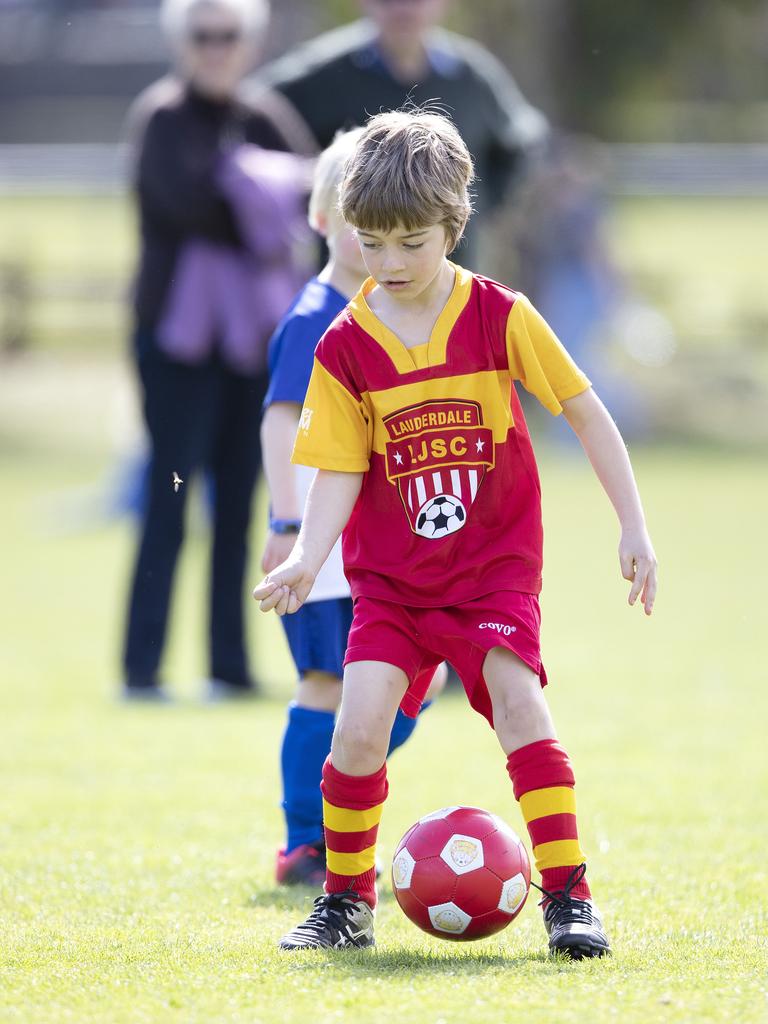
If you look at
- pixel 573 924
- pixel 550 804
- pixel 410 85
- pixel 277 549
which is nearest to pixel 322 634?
pixel 277 549

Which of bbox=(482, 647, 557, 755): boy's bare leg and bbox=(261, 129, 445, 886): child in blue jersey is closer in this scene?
bbox=(482, 647, 557, 755): boy's bare leg

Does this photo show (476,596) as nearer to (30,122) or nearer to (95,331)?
(95,331)

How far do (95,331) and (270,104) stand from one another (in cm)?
1351

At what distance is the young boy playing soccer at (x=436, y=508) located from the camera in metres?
3.36

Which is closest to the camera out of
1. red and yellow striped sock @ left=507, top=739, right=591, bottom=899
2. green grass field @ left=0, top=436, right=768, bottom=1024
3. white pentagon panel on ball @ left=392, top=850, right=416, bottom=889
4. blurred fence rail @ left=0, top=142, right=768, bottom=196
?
green grass field @ left=0, top=436, right=768, bottom=1024

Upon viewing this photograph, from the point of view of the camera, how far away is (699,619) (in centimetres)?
Answer: 878

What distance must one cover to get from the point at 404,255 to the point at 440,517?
21.1 inches

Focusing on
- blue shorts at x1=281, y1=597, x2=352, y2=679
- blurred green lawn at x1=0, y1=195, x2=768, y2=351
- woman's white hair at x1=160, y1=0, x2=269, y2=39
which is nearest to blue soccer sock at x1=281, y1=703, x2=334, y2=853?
blue shorts at x1=281, y1=597, x2=352, y2=679

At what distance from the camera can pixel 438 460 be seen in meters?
3.41

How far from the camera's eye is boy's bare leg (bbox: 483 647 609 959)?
335cm

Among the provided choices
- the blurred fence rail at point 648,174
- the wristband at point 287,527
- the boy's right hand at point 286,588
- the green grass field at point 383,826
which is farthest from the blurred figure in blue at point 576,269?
the boy's right hand at point 286,588

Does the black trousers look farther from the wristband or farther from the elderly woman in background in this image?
the wristband

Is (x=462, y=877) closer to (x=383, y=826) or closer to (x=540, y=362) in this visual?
(x=540, y=362)

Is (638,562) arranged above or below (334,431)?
below
